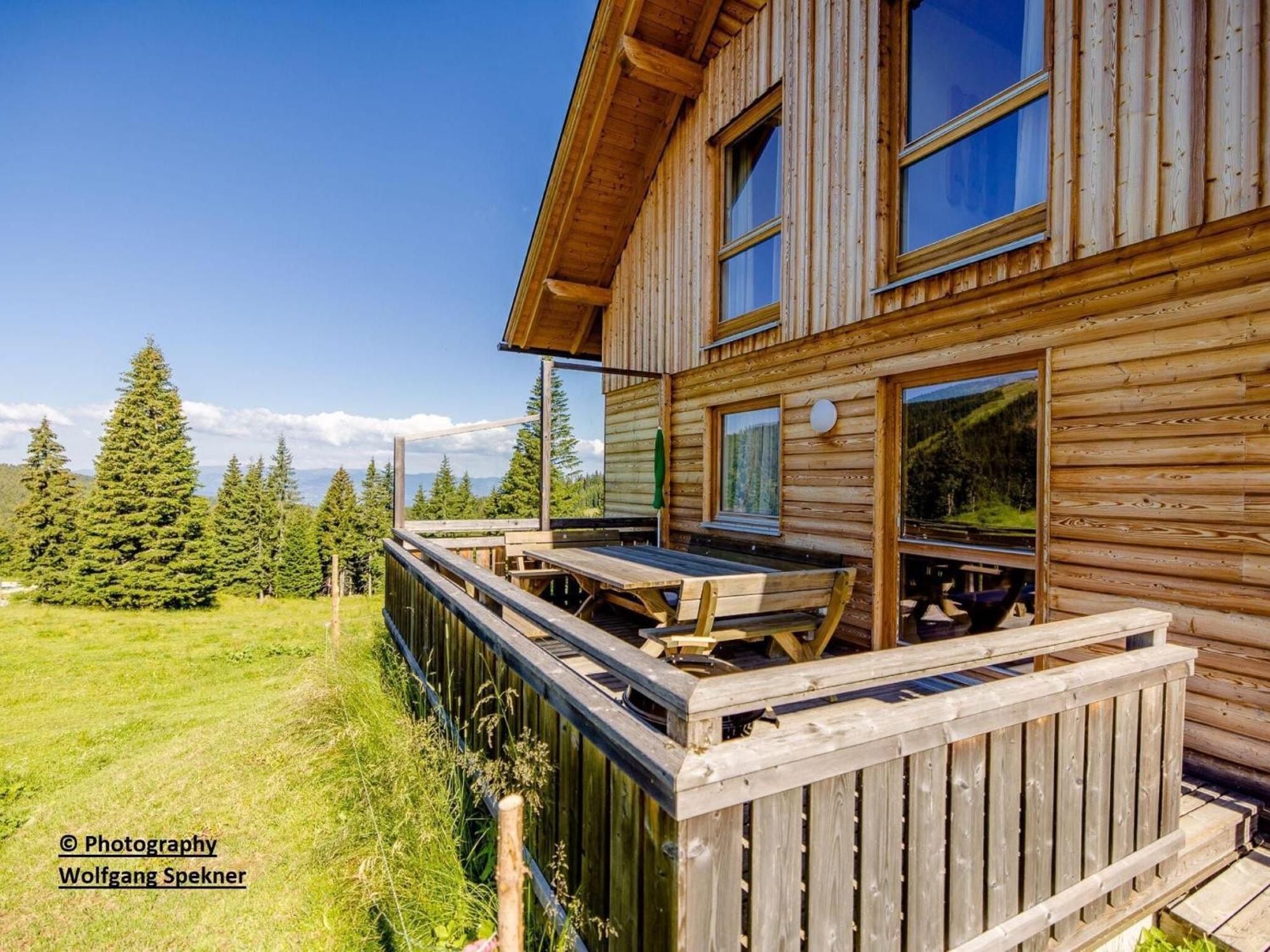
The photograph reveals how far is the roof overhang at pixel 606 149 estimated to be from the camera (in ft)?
21.2

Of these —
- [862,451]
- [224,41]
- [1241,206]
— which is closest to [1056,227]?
[1241,206]

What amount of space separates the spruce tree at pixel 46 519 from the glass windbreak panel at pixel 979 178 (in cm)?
3489

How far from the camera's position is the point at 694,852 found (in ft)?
4.30

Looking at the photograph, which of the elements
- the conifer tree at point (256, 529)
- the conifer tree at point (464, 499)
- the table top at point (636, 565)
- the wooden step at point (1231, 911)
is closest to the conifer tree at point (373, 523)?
the conifer tree at point (464, 499)

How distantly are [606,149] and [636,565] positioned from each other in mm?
5631

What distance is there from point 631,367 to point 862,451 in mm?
4340

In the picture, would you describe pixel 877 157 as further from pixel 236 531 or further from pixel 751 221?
pixel 236 531

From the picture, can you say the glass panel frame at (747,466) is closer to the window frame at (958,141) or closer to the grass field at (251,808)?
the window frame at (958,141)

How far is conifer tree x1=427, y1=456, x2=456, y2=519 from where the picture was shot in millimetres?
44125

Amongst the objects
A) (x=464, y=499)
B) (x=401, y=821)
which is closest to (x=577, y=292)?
(x=401, y=821)

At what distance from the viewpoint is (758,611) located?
3.88m


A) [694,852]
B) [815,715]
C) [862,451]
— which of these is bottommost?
[694,852]

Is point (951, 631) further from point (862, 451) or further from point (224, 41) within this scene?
point (224, 41)

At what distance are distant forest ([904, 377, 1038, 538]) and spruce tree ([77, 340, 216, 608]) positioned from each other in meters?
31.0
